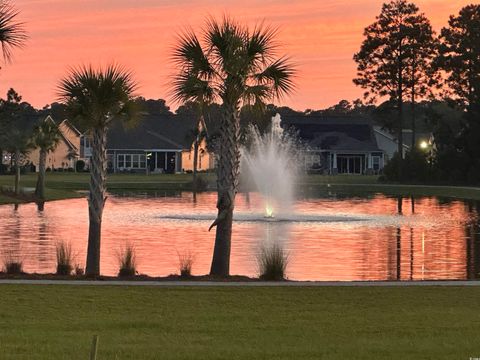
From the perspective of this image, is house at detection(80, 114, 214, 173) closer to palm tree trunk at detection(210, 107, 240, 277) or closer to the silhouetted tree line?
the silhouetted tree line

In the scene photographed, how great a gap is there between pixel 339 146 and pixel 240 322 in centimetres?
10673

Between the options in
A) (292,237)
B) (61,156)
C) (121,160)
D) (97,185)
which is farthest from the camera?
(121,160)

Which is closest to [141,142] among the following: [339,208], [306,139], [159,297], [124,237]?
[306,139]

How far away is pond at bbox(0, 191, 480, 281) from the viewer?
84.0 ft

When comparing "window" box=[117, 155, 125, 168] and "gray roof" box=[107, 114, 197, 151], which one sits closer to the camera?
"gray roof" box=[107, 114, 197, 151]

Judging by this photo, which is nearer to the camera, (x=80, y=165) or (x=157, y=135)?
(x=80, y=165)

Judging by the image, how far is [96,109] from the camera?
22.3 meters

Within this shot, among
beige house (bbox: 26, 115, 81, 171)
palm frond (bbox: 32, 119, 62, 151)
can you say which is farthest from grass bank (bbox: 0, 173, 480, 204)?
beige house (bbox: 26, 115, 81, 171)

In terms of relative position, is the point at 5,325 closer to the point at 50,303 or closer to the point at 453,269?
the point at 50,303

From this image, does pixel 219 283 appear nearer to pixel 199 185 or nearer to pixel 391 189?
pixel 199 185

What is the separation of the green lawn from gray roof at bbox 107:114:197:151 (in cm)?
9845

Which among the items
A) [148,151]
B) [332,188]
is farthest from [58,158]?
[332,188]

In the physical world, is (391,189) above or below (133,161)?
below

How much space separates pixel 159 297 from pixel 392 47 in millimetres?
82983
